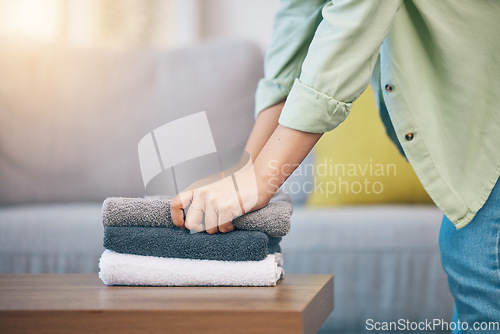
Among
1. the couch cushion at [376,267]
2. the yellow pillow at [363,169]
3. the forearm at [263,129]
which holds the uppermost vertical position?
the forearm at [263,129]

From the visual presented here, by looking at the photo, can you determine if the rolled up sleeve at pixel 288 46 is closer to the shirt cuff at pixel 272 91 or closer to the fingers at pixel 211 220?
the shirt cuff at pixel 272 91

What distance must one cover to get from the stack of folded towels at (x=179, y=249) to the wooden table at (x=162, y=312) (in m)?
0.05

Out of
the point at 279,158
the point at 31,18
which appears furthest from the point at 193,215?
the point at 31,18

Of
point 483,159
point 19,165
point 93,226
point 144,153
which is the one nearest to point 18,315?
point 144,153

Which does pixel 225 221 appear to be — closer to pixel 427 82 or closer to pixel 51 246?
pixel 427 82

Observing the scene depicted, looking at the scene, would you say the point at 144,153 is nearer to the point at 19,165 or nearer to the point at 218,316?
the point at 218,316

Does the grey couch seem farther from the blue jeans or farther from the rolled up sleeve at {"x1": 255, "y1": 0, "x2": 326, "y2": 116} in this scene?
the blue jeans

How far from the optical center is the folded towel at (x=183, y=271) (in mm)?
621

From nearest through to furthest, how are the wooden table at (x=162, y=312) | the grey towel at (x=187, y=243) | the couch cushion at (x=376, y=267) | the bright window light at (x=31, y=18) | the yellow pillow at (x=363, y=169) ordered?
the wooden table at (x=162, y=312)
the grey towel at (x=187, y=243)
the couch cushion at (x=376, y=267)
the yellow pillow at (x=363, y=169)
the bright window light at (x=31, y=18)

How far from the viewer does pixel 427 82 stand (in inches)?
27.3

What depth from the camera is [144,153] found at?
817mm

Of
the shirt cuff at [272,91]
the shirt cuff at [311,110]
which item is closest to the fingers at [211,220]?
the shirt cuff at [311,110]

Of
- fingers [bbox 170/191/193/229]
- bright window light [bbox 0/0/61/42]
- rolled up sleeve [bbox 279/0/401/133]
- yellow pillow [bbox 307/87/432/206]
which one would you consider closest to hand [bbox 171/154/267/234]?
fingers [bbox 170/191/193/229]

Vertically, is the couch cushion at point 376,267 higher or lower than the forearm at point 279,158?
lower
